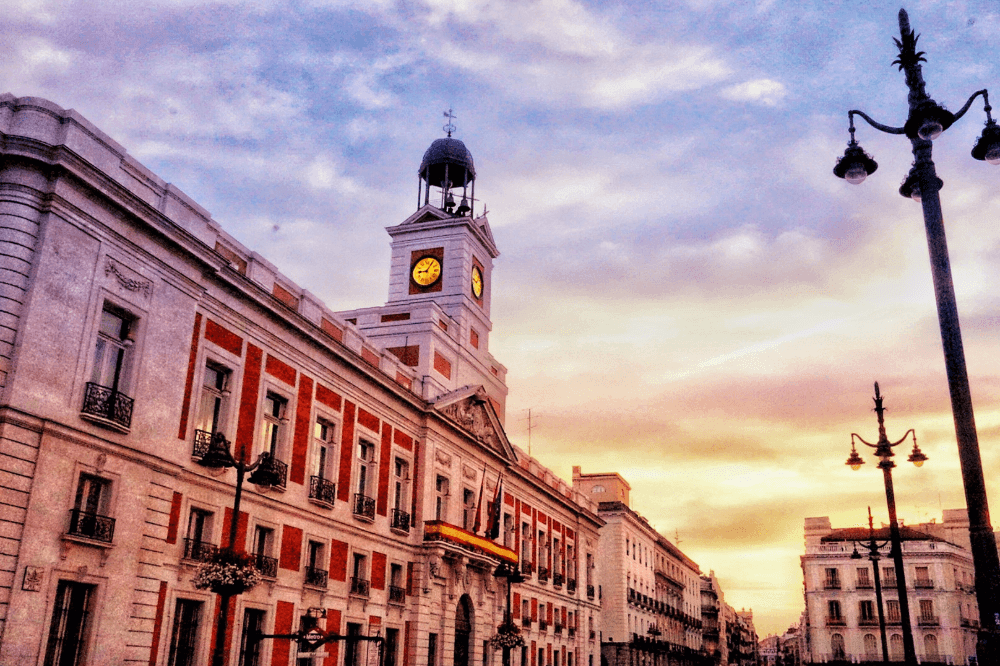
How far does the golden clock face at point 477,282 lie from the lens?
47375 mm

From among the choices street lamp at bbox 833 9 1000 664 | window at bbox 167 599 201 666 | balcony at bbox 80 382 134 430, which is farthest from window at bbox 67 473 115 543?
street lamp at bbox 833 9 1000 664

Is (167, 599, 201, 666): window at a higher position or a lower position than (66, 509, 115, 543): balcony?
lower

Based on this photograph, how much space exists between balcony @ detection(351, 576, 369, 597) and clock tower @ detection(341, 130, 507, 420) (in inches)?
401

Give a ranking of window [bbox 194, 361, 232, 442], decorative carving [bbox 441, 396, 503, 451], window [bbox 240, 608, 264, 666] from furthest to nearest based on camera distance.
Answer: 1. decorative carving [bbox 441, 396, 503, 451]
2. window [bbox 240, 608, 264, 666]
3. window [bbox 194, 361, 232, 442]

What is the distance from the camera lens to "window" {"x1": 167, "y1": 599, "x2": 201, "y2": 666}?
71.4 ft

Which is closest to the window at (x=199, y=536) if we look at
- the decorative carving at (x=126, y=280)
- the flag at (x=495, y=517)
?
the decorative carving at (x=126, y=280)

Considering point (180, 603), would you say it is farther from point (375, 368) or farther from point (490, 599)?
point (490, 599)

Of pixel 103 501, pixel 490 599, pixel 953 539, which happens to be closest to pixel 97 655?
pixel 103 501

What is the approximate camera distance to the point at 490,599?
40.2 meters

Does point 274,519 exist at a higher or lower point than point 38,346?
lower

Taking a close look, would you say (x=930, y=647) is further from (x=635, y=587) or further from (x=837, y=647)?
(x=635, y=587)

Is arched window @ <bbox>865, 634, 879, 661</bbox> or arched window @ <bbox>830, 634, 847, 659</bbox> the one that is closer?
arched window @ <bbox>865, 634, 879, 661</bbox>

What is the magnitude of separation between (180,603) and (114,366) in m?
6.41

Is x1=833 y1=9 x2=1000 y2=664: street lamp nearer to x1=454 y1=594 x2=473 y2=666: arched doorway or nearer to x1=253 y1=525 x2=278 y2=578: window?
x1=253 y1=525 x2=278 y2=578: window
